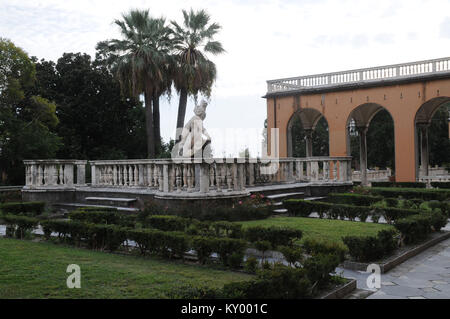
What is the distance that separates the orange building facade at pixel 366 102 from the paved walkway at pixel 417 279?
14.7 metres

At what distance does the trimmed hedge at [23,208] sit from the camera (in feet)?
37.9

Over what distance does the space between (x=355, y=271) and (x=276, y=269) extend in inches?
87.2

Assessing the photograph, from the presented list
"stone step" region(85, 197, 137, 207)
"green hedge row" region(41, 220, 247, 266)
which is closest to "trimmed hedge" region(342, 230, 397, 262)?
"green hedge row" region(41, 220, 247, 266)

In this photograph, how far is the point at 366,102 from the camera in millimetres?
22359

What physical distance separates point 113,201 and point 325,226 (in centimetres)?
632

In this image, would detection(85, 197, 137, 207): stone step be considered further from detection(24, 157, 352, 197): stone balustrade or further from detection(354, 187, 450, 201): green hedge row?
detection(354, 187, 450, 201): green hedge row

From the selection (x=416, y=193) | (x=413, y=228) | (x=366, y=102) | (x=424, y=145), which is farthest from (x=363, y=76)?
(x=413, y=228)


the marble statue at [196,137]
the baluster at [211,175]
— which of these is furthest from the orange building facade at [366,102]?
the baluster at [211,175]

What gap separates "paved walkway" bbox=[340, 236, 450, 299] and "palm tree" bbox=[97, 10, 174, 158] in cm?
1662

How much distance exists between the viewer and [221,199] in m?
10.9

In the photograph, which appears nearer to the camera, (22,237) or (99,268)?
(99,268)

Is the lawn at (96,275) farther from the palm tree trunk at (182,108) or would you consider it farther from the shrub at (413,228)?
the palm tree trunk at (182,108)

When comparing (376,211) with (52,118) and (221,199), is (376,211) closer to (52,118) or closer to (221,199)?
(221,199)

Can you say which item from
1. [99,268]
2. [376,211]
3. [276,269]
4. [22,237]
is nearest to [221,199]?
[376,211]
